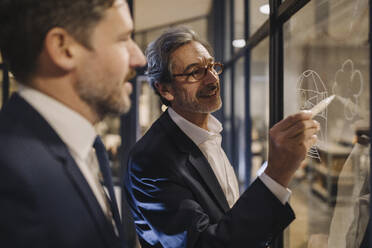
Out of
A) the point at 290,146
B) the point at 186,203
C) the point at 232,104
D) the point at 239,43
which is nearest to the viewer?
the point at 290,146

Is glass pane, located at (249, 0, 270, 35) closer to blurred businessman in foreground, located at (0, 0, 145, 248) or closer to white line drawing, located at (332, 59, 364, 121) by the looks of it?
white line drawing, located at (332, 59, 364, 121)

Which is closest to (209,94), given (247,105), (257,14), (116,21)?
(116,21)

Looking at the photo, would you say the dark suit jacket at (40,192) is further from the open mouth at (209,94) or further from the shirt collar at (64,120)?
the open mouth at (209,94)

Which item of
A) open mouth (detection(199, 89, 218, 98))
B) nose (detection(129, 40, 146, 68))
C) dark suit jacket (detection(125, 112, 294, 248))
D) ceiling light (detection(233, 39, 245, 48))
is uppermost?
ceiling light (detection(233, 39, 245, 48))

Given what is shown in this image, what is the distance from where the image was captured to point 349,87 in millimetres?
929

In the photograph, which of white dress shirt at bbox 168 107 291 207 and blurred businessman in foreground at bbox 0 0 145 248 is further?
white dress shirt at bbox 168 107 291 207

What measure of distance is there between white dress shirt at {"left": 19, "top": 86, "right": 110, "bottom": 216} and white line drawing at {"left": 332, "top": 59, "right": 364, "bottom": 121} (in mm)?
735

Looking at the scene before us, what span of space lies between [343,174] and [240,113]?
1.89m

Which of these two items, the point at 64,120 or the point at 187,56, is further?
the point at 187,56

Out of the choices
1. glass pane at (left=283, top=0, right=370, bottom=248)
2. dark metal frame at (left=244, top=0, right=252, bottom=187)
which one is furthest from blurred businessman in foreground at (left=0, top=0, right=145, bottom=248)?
dark metal frame at (left=244, top=0, right=252, bottom=187)

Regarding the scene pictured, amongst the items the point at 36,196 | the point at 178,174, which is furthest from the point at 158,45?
the point at 36,196

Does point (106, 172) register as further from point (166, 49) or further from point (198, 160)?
point (166, 49)

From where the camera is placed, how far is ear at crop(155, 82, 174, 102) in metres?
1.22

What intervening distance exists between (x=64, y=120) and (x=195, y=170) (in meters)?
0.53
